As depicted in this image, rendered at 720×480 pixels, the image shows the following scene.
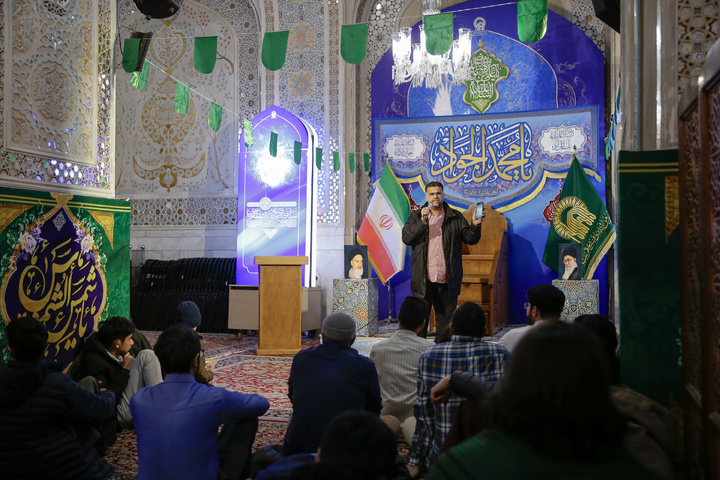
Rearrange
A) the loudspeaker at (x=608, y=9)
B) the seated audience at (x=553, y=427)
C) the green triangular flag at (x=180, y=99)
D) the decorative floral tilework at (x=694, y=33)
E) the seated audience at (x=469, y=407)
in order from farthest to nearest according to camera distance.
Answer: the green triangular flag at (x=180, y=99) → the loudspeaker at (x=608, y=9) → the decorative floral tilework at (x=694, y=33) → the seated audience at (x=469, y=407) → the seated audience at (x=553, y=427)

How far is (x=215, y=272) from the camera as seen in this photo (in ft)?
23.6

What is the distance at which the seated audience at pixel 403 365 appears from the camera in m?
2.62

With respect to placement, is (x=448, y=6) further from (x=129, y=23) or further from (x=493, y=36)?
(x=129, y=23)

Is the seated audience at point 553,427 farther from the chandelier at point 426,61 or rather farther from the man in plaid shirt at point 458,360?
the chandelier at point 426,61

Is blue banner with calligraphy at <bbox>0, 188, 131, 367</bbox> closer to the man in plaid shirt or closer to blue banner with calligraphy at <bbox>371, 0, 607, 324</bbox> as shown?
the man in plaid shirt

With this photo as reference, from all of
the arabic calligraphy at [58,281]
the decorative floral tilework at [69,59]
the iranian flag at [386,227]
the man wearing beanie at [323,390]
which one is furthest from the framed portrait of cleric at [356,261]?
the man wearing beanie at [323,390]

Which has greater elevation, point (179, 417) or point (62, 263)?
point (62, 263)

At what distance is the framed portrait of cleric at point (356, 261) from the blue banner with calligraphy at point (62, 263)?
3.16 meters

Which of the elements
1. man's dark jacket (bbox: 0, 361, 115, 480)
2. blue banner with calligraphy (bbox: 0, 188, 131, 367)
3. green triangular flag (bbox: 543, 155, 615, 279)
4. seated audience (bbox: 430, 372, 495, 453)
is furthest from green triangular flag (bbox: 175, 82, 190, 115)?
seated audience (bbox: 430, 372, 495, 453)

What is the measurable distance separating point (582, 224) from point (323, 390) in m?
4.66

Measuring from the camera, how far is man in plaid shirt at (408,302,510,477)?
79.0 inches

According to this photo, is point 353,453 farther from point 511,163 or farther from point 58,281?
point 511,163

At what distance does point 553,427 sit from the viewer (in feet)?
2.57

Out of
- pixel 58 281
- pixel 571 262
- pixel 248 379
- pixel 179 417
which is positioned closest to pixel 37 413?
pixel 179 417
